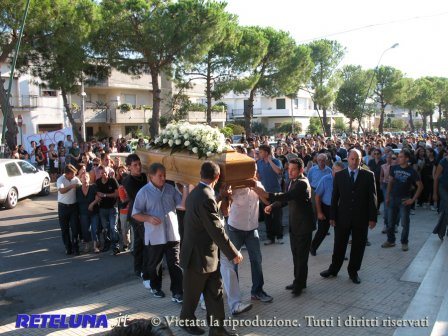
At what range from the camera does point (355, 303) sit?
560 centimetres

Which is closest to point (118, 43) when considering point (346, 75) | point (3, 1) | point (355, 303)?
point (3, 1)

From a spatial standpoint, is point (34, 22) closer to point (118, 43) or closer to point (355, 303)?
point (118, 43)

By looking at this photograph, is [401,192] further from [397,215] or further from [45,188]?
[45,188]

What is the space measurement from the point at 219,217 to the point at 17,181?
11441 millimetres

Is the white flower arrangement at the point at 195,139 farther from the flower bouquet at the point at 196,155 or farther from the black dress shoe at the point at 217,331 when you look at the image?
the black dress shoe at the point at 217,331

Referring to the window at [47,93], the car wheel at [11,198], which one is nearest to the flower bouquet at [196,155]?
the car wheel at [11,198]

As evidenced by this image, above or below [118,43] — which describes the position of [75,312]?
below

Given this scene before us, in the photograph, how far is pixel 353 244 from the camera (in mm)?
6398

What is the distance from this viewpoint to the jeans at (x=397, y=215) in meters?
8.05

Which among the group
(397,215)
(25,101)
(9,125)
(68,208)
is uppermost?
(25,101)

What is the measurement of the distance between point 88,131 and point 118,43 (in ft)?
65.7

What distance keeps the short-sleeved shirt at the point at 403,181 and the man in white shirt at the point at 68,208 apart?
5.94 meters

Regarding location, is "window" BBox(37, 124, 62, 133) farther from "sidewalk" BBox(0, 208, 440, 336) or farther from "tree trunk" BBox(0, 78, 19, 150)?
"sidewalk" BBox(0, 208, 440, 336)

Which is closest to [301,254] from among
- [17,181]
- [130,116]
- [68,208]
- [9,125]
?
[68,208]
